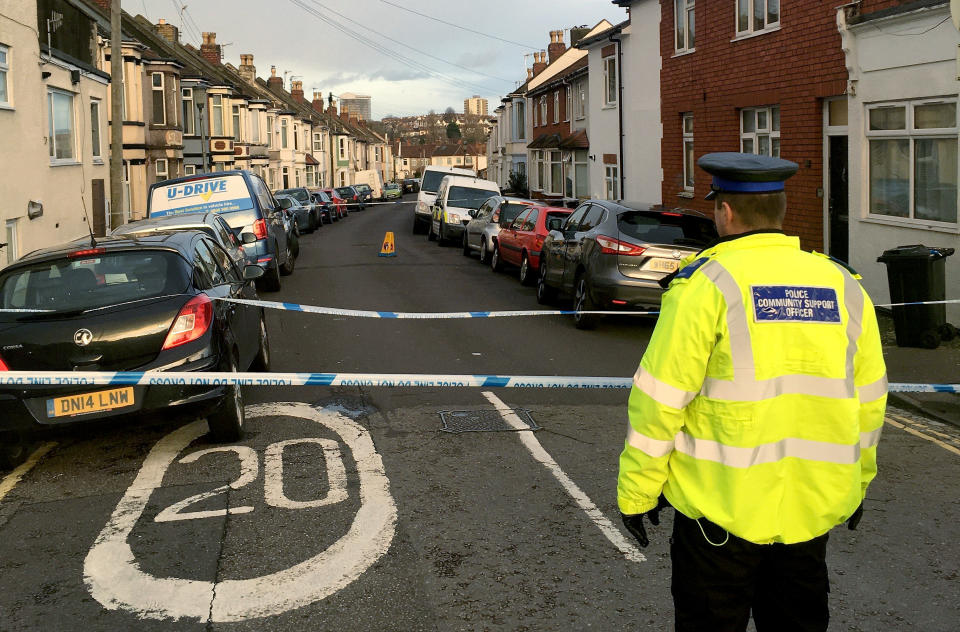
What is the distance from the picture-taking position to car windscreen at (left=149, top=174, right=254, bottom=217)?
58.7 feet

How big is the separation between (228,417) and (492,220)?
53.3 ft

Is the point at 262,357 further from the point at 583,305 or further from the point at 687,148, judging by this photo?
the point at 687,148

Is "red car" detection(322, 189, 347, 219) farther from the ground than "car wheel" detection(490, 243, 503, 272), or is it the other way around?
"red car" detection(322, 189, 347, 219)

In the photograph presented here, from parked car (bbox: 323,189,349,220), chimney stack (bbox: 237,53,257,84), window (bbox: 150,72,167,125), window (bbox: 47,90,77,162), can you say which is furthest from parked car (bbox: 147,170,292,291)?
chimney stack (bbox: 237,53,257,84)

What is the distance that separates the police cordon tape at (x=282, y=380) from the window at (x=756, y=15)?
13128 millimetres

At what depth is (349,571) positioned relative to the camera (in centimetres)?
501

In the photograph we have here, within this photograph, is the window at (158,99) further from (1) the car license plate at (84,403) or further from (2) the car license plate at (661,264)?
(1) the car license plate at (84,403)

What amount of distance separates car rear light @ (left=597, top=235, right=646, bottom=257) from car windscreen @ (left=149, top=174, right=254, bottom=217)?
768cm

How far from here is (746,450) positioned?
3.01 meters

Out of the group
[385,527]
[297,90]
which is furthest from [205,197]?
[297,90]

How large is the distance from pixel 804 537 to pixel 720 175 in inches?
45.1

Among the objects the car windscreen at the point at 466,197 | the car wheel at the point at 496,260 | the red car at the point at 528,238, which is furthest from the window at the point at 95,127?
the red car at the point at 528,238

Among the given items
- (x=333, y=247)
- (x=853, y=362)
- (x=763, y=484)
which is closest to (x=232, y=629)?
(x=763, y=484)

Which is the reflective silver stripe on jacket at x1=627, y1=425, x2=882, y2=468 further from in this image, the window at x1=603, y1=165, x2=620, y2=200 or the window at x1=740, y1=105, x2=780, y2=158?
the window at x1=603, y1=165, x2=620, y2=200
